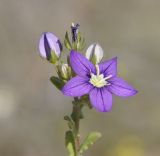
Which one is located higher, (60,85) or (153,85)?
(60,85)

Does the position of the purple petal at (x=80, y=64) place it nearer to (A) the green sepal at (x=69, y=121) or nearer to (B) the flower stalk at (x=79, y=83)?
(B) the flower stalk at (x=79, y=83)

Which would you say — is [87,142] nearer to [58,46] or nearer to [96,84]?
[96,84]

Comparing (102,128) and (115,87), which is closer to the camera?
(115,87)

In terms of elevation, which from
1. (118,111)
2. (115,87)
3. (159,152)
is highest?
(115,87)

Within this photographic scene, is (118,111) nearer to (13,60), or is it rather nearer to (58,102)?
(58,102)

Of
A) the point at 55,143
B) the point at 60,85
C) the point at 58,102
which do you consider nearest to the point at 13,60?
the point at 58,102

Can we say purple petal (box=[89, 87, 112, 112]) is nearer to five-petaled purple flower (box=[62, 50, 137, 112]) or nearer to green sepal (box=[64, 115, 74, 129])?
five-petaled purple flower (box=[62, 50, 137, 112])

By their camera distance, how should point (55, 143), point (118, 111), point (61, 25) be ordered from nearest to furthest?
1. point (55, 143)
2. point (118, 111)
3. point (61, 25)

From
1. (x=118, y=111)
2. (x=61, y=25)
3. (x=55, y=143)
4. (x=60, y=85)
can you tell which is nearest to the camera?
(x=60, y=85)
